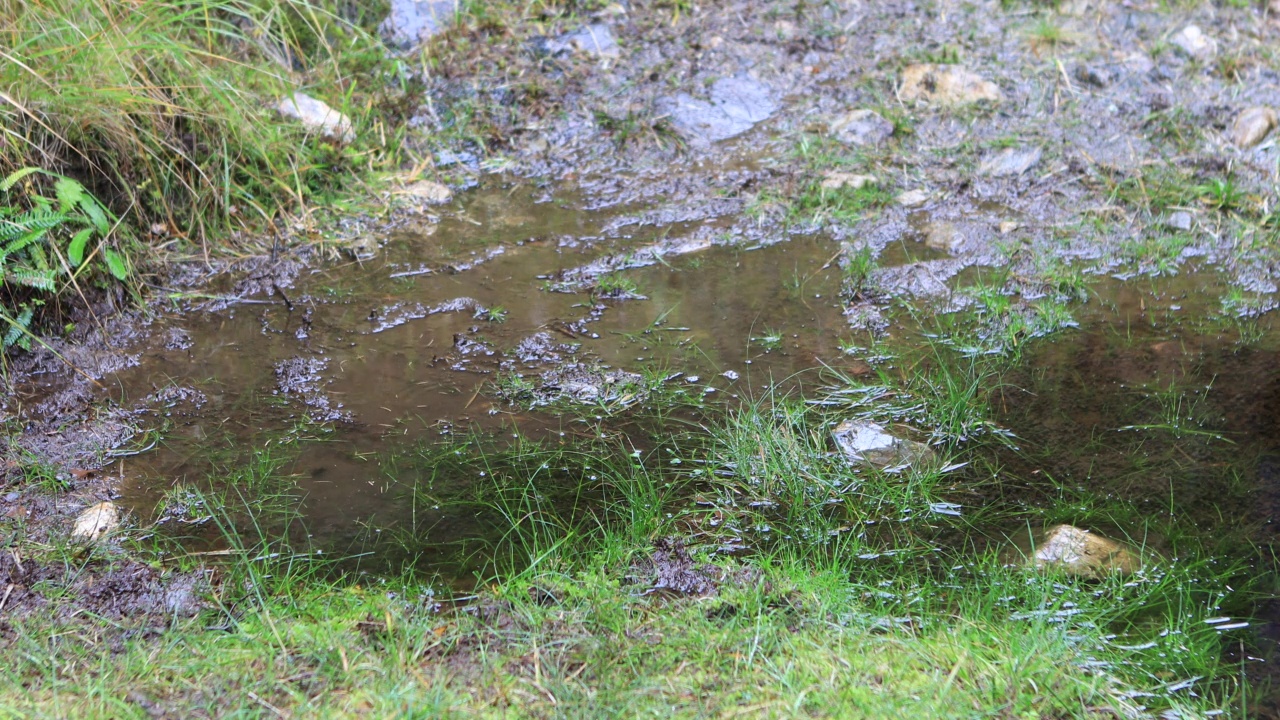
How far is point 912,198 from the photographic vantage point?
3.99 meters

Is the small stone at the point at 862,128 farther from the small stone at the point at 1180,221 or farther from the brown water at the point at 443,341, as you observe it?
the small stone at the point at 1180,221

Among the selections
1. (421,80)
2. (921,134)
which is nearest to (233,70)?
(421,80)

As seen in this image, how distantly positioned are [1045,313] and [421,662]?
2.42 meters

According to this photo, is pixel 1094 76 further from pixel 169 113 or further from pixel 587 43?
pixel 169 113

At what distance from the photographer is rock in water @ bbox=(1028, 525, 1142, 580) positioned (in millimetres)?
2115

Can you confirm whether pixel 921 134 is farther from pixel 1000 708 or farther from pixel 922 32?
pixel 1000 708

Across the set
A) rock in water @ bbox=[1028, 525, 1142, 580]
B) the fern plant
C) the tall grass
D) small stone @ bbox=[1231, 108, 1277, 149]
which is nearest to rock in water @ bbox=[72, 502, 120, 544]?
the fern plant

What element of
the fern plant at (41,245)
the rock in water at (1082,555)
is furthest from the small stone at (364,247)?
the rock in water at (1082,555)

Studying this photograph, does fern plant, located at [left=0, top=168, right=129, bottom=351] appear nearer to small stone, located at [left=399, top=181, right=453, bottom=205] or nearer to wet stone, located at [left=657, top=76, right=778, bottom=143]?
small stone, located at [left=399, top=181, right=453, bottom=205]

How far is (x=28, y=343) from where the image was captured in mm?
2934

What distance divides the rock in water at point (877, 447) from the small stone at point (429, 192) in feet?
7.81

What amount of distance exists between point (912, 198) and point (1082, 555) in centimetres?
220

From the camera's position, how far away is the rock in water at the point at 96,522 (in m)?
2.26

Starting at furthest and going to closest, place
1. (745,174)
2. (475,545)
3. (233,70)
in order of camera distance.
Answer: (745,174) → (233,70) → (475,545)
